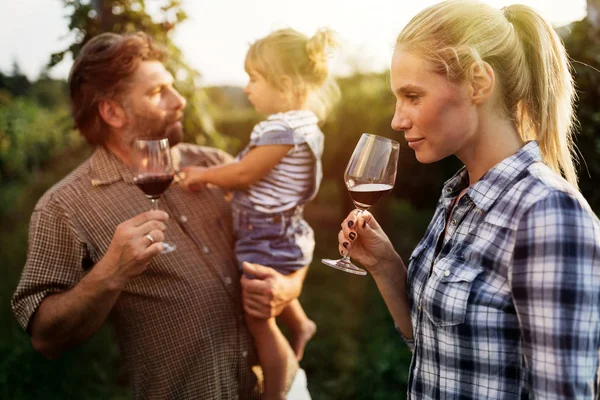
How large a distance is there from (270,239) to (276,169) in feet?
1.21

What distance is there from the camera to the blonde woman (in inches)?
53.9

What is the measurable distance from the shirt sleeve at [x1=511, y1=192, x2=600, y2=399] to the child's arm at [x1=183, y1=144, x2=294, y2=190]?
151 centimetres

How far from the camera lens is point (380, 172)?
1933 mm

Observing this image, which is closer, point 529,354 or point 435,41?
point 529,354

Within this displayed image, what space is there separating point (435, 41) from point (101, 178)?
1813 mm

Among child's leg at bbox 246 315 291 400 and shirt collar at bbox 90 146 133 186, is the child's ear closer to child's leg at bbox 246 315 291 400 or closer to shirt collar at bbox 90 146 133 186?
shirt collar at bbox 90 146 133 186

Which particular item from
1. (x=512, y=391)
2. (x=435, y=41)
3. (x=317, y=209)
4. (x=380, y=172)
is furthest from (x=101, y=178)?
(x=317, y=209)

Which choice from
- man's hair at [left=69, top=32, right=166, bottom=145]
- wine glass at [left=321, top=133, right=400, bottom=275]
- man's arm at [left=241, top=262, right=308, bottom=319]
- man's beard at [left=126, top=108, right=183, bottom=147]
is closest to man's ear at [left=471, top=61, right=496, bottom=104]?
wine glass at [left=321, top=133, right=400, bottom=275]

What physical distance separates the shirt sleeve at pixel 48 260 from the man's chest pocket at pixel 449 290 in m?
1.67

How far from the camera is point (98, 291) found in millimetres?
2301

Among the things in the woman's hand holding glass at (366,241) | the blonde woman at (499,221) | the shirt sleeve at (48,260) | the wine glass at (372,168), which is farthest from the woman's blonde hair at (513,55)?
the shirt sleeve at (48,260)

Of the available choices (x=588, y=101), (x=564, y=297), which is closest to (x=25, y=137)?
(x=588, y=101)

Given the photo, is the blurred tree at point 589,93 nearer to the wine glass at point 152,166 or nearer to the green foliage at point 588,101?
the green foliage at point 588,101

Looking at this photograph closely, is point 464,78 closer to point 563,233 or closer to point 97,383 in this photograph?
point 563,233
